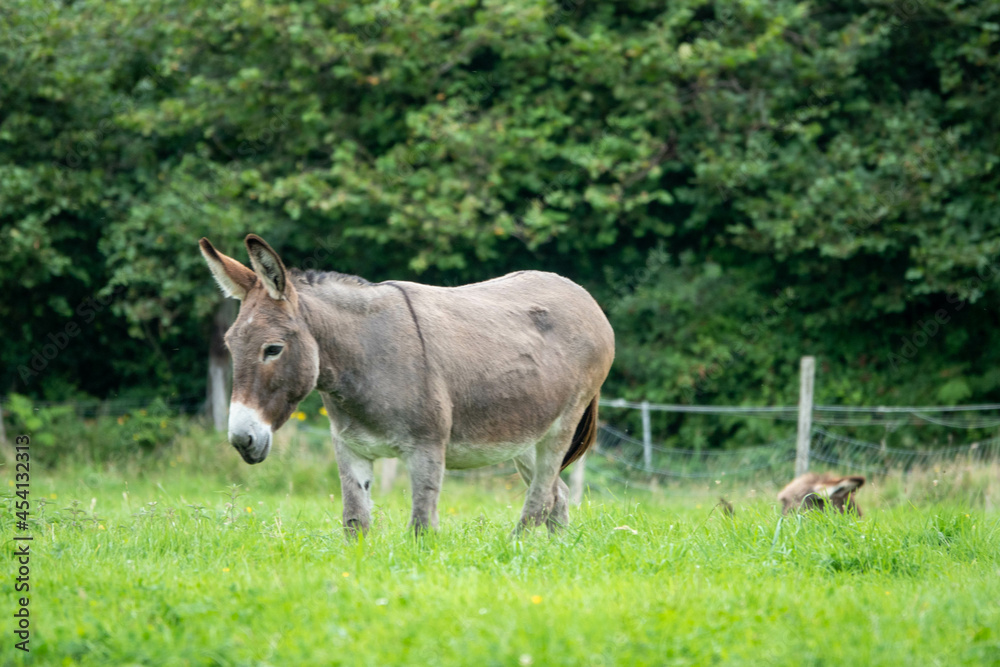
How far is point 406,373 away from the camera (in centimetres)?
502

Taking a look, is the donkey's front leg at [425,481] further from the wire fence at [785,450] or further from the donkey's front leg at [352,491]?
the wire fence at [785,450]

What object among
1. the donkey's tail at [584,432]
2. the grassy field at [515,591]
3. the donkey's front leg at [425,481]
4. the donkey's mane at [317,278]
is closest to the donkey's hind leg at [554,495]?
the grassy field at [515,591]

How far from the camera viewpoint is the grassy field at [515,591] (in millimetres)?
3529

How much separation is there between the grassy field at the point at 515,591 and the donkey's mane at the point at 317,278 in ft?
4.93

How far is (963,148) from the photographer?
11148 millimetres

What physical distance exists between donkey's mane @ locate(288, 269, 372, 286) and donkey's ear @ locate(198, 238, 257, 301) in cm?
28

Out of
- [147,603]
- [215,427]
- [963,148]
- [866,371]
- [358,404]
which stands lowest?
[215,427]

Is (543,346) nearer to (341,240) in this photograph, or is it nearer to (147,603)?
(147,603)

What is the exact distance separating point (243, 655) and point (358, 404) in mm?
1757

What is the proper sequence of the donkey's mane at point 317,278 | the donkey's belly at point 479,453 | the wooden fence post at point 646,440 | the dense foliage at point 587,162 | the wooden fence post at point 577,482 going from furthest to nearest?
the wooden fence post at point 646,440 < the dense foliage at point 587,162 < the wooden fence post at point 577,482 < the donkey's belly at point 479,453 < the donkey's mane at point 317,278

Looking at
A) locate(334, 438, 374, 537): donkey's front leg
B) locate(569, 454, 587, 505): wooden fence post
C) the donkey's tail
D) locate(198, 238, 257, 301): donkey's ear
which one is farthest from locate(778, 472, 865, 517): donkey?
locate(198, 238, 257, 301): donkey's ear

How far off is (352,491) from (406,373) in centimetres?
79

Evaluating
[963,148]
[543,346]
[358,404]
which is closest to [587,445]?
[543,346]

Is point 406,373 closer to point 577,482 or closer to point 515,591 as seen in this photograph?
point 515,591
